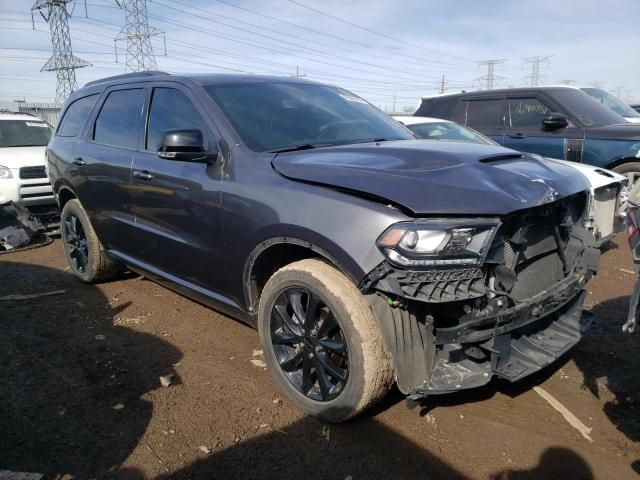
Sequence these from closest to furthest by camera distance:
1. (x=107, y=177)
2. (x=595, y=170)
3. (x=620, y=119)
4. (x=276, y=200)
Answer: (x=276, y=200)
(x=107, y=177)
(x=595, y=170)
(x=620, y=119)

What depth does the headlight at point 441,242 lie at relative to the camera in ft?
7.37

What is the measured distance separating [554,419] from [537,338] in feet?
1.48

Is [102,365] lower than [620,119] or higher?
lower

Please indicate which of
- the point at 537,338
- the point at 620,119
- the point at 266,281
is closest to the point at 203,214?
the point at 266,281

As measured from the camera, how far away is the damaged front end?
225 cm

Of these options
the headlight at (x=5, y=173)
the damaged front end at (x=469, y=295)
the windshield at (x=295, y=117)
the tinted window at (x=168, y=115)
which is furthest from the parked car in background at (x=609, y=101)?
the headlight at (x=5, y=173)

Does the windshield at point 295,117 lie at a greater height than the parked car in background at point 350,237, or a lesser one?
greater

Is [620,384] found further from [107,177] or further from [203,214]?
[107,177]

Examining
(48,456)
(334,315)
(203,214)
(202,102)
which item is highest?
(202,102)

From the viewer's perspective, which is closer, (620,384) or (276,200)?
(276,200)

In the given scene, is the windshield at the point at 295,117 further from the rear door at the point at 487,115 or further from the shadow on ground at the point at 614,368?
the rear door at the point at 487,115

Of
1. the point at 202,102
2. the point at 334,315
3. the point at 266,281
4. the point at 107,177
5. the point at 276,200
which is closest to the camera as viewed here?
the point at 334,315

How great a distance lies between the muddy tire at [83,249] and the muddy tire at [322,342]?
2693mm

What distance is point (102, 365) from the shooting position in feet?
11.7
